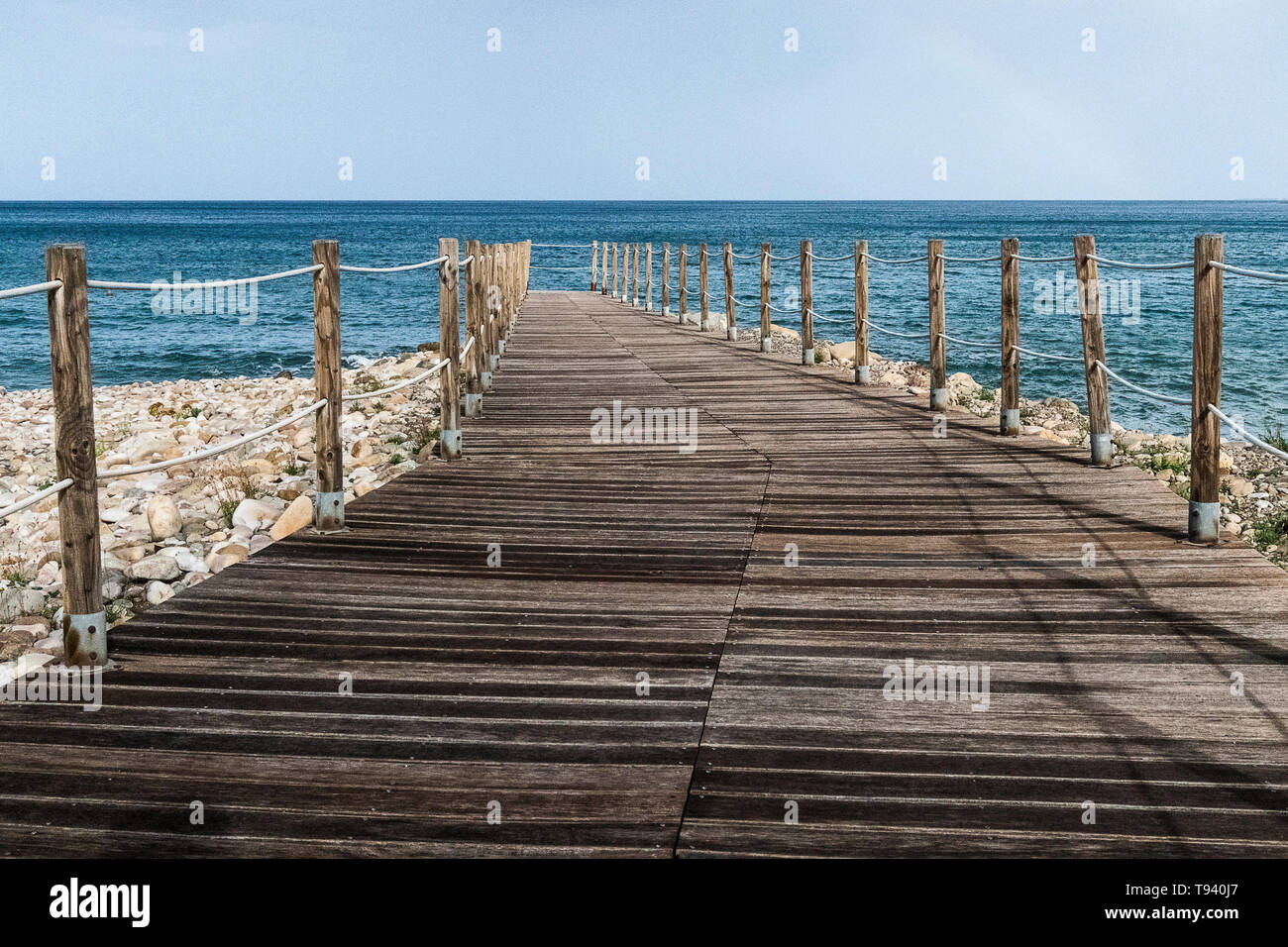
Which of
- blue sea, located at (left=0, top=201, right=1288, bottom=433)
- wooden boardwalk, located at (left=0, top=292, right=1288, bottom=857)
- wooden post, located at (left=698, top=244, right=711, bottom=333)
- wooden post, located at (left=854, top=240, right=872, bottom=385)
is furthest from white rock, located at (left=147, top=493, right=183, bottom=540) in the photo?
blue sea, located at (left=0, top=201, right=1288, bottom=433)

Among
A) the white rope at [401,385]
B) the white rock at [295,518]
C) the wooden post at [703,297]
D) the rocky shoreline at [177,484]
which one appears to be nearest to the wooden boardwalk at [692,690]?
the white rope at [401,385]

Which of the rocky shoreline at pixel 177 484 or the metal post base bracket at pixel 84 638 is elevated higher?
the metal post base bracket at pixel 84 638

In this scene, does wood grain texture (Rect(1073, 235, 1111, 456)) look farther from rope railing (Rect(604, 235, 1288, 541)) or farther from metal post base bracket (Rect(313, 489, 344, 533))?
metal post base bracket (Rect(313, 489, 344, 533))

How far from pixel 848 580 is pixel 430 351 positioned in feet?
62.5

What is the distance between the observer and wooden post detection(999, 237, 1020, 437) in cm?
870

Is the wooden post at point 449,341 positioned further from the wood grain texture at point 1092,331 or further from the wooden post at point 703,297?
the wooden post at point 703,297

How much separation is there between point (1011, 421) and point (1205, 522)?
3313 millimetres

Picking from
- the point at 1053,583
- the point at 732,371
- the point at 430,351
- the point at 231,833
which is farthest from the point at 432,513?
the point at 430,351

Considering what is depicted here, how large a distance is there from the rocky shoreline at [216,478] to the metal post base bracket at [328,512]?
46cm

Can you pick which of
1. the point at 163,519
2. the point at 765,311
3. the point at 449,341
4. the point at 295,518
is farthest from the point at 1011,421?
the point at 765,311

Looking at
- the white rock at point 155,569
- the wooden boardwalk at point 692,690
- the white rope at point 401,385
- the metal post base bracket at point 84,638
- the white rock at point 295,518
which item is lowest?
the white rock at point 155,569

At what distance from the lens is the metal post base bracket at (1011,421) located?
8914 mm

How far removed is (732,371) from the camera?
14.0 meters
